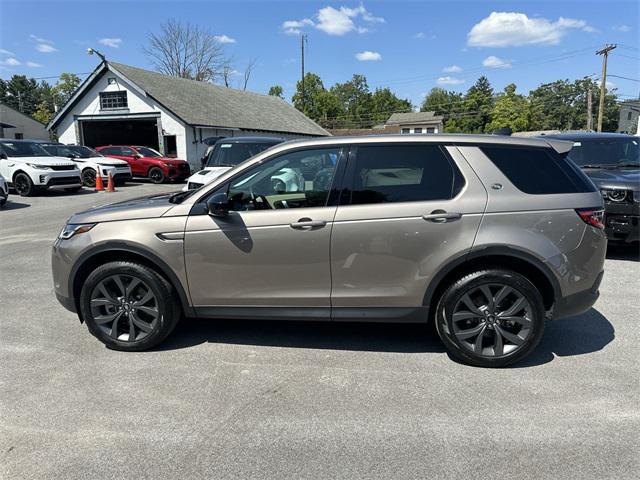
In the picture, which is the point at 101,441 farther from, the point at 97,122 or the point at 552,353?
the point at 97,122

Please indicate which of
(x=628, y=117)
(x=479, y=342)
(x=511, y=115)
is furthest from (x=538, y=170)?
(x=511, y=115)

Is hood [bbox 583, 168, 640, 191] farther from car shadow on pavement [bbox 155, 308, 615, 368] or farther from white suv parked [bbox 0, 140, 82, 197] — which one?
white suv parked [bbox 0, 140, 82, 197]

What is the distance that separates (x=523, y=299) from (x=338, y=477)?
78.8 inches

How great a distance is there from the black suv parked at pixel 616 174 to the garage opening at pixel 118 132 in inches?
1031

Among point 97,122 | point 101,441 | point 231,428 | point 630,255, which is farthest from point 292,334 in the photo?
point 97,122

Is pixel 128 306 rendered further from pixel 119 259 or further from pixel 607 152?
pixel 607 152

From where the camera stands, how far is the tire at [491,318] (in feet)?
11.3

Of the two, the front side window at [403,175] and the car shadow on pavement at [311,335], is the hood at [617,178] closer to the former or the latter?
the car shadow on pavement at [311,335]

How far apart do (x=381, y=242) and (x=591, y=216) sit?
1.63m

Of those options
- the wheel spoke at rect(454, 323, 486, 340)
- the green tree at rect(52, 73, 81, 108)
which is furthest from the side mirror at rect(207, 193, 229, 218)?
the green tree at rect(52, 73, 81, 108)

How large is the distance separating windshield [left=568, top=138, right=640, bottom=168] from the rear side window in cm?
494

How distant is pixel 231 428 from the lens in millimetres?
2822

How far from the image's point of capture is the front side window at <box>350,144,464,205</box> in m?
3.50

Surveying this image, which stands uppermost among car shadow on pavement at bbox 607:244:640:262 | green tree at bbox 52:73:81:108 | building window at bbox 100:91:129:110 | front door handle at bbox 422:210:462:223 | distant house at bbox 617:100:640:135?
green tree at bbox 52:73:81:108
